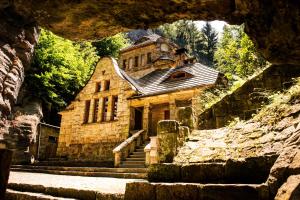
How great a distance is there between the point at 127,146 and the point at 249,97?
820 centimetres

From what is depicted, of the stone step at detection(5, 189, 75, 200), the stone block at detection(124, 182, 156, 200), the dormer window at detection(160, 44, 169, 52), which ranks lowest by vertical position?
the stone step at detection(5, 189, 75, 200)

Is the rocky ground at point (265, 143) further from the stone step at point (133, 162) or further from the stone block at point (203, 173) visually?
the stone step at point (133, 162)

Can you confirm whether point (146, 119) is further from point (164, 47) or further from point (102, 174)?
point (164, 47)

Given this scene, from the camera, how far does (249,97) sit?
24.1 ft

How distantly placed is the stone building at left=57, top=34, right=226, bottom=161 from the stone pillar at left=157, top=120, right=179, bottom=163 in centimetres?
993

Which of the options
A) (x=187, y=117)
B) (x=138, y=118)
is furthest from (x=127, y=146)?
(x=187, y=117)

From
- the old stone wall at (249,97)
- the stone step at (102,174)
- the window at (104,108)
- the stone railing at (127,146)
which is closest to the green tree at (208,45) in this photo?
the window at (104,108)

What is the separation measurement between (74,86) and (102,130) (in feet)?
28.7

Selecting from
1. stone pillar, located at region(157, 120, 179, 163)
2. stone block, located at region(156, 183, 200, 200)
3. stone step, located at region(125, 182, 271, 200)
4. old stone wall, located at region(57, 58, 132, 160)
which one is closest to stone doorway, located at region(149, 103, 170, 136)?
old stone wall, located at region(57, 58, 132, 160)

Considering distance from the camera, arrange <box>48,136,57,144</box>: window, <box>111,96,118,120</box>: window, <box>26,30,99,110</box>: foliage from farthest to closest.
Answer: <box>48,136,57,144</box>: window
<box>26,30,99,110</box>: foliage
<box>111,96,118,120</box>: window

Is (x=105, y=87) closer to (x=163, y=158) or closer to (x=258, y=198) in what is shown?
(x=163, y=158)

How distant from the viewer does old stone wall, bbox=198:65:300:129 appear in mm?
6836

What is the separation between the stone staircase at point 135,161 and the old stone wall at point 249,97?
4.93 m

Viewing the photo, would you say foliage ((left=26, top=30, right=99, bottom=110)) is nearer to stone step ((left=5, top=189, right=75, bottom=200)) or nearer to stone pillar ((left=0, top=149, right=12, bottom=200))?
stone step ((left=5, top=189, right=75, bottom=200))
